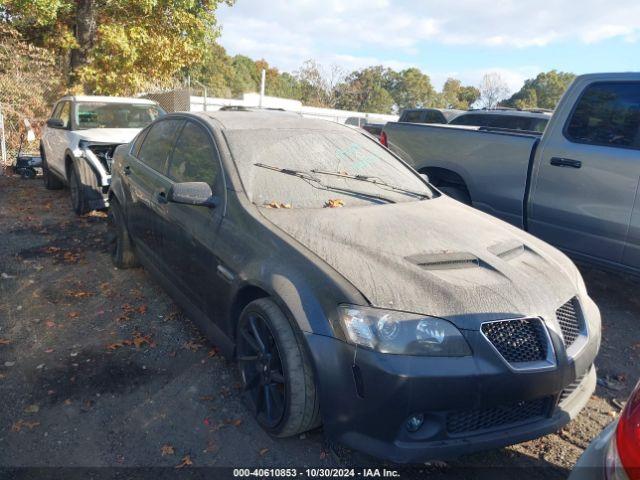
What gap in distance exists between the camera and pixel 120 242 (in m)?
4.87

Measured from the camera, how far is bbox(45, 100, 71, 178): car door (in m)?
7.25

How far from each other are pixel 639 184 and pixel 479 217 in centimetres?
167

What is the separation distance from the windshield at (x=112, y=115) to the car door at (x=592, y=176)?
6012 mm

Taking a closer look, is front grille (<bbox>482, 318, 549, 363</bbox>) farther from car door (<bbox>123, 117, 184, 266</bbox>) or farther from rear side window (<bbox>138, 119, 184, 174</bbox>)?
rear side window (<bbox>138, 119, 184, 174</bbox>)

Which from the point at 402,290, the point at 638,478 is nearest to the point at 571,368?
the point at 402,290

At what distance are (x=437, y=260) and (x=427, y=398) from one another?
74 cm

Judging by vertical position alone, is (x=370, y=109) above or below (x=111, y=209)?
above

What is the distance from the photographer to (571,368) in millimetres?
2324

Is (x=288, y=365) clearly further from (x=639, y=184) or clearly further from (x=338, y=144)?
(x=639, y=184)

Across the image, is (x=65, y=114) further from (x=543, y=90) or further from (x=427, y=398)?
(x=543, y=90)

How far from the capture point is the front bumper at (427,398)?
208 cm

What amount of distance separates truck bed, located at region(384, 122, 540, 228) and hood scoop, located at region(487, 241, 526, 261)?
2.12 m

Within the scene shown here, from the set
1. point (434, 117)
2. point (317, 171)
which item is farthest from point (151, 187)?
point (434, 117)

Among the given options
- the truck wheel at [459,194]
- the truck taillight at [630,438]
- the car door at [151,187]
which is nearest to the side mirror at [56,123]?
the car door at [151,187]
